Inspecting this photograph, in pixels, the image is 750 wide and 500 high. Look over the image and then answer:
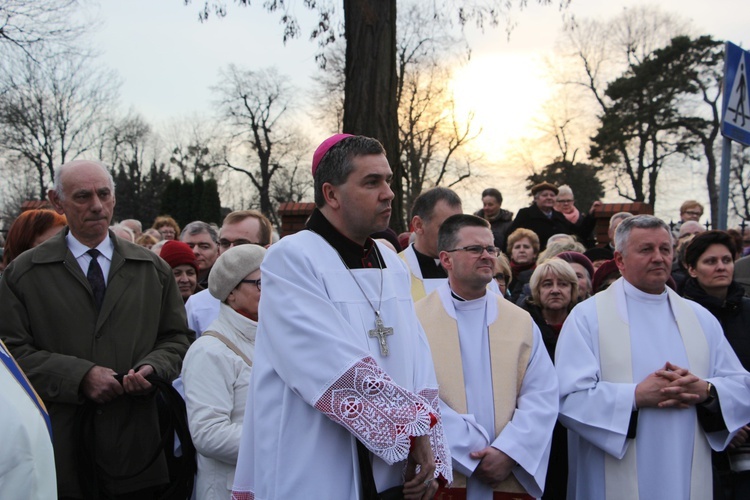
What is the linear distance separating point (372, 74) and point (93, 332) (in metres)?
6.53

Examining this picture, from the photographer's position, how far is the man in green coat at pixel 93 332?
3725 mm

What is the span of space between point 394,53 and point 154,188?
43278 millimetres

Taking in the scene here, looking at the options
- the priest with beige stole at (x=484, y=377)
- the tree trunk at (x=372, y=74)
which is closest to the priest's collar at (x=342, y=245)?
the priest with beige stole at (x=484, y=377)

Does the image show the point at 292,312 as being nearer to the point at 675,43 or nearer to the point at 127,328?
the point at 127,328

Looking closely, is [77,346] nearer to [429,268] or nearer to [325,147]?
[325,147]

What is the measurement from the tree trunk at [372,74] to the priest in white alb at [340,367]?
6.58m

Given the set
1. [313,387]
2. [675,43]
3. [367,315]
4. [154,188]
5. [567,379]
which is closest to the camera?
[313,387]

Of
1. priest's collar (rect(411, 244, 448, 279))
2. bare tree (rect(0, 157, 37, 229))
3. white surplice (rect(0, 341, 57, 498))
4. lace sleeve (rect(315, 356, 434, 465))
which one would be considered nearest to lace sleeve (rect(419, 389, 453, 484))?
lace sleeve (rect(315, 356, 434, 465))

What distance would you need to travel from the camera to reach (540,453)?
3900 mm

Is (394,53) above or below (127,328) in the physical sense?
above

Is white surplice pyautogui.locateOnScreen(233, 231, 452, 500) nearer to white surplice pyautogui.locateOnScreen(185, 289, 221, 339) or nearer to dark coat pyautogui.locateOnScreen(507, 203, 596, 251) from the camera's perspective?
white surplice pyautogui.locateOnScreen(185, 289, 221, 339)

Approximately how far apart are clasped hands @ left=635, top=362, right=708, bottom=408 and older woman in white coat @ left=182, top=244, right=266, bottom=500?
6.80ft

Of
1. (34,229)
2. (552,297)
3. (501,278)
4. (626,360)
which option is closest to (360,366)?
(626,360)

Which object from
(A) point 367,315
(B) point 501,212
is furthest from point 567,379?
(B) point 501,212
